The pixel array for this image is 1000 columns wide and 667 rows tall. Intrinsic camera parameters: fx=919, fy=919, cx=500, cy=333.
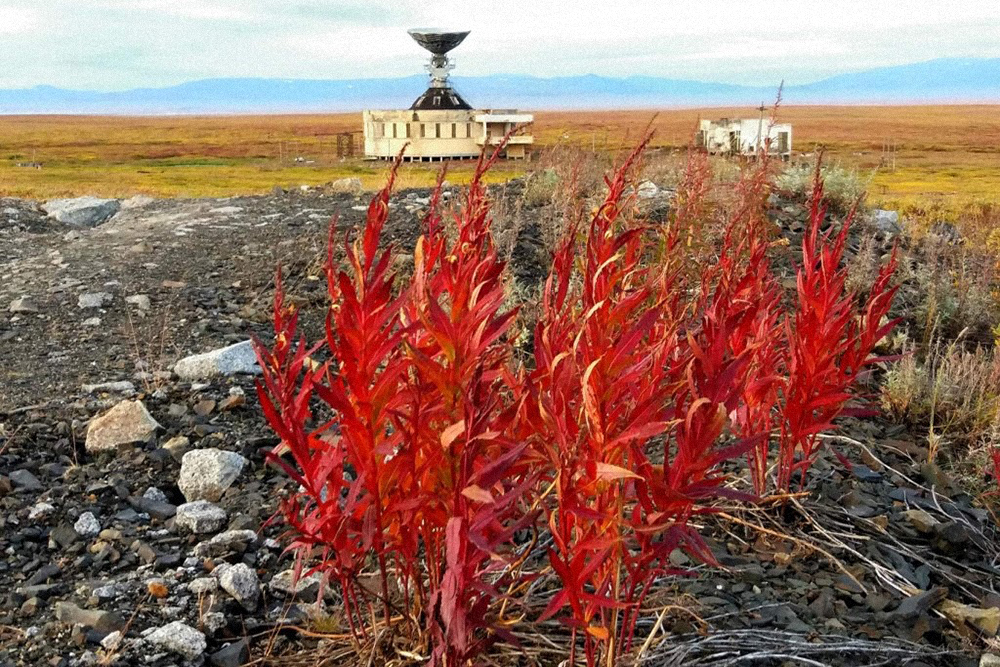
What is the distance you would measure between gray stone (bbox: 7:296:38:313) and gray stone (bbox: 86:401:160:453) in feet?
8.81

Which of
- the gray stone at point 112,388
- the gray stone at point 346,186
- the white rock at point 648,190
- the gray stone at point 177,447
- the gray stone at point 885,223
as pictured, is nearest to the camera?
the gray stone at point 177,447

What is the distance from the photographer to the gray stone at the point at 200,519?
3.36 meters

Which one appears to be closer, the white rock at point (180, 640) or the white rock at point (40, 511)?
the white rock at point (180, 640)

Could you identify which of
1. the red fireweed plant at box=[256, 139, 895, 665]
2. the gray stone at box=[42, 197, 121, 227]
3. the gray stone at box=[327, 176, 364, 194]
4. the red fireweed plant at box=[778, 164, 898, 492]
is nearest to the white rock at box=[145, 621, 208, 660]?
the red fireweed plant at box=[256, 139, 895, 665]

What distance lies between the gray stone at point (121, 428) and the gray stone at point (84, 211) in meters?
8.84

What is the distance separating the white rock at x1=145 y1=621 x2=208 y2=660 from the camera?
→ 8.58ft

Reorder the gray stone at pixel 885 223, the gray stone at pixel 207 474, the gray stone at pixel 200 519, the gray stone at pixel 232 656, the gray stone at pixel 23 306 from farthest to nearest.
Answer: the gray stone at pixel 885 223, the gray stone at pixel 23 306, the gray stone at pixel 207 474, the gray stone at pixel 200 519, the gray stone at pixel 232 656

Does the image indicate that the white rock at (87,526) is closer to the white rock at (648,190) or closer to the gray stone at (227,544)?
the gray stone at (227,544)

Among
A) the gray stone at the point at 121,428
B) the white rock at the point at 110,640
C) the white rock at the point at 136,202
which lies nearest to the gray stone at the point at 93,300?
the gray stone at the point at 121,428

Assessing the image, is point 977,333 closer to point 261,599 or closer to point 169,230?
point 261,599

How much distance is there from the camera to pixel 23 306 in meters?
6.42

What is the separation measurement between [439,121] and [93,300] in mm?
34006

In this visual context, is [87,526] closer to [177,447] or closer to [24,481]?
[24,481]

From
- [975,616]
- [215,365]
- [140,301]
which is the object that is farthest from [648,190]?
[975,616]
